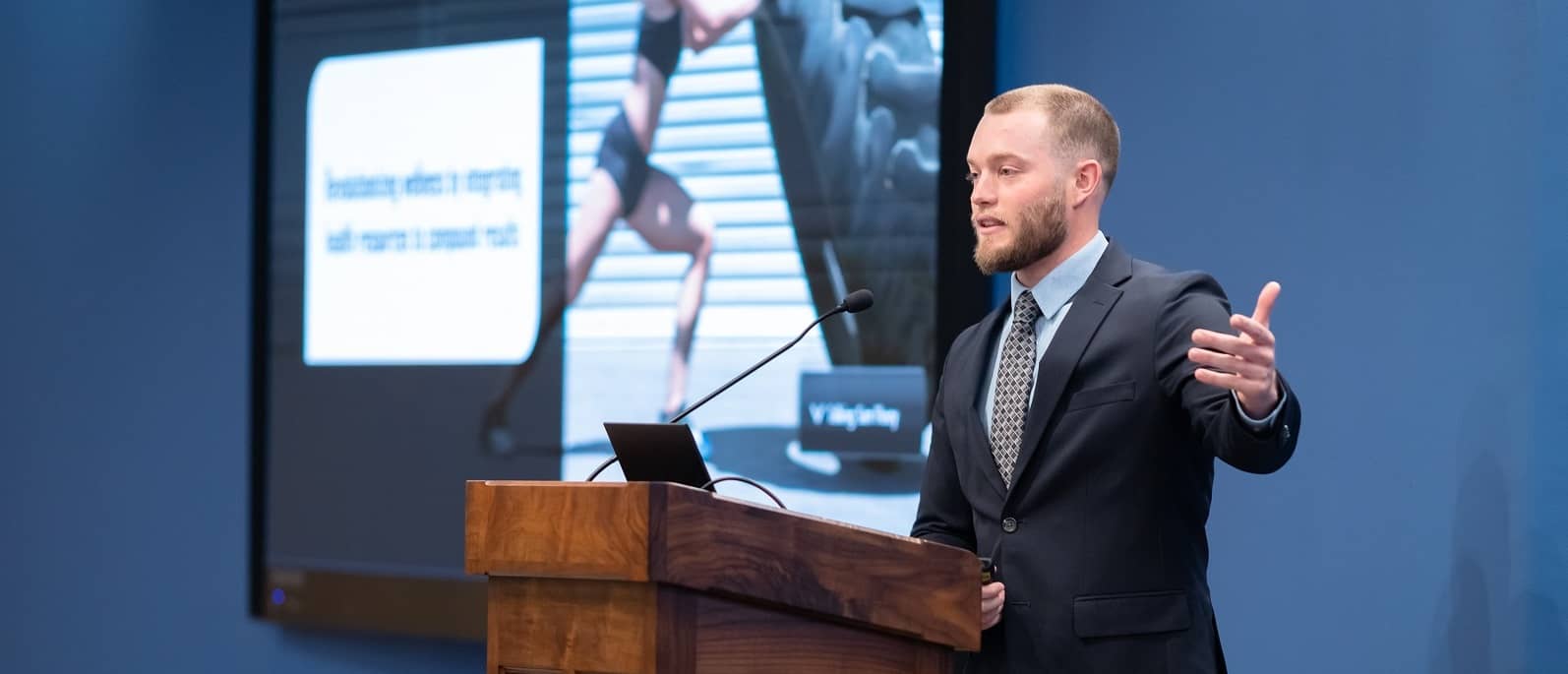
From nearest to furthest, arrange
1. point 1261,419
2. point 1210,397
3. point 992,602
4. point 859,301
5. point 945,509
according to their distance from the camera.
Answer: point 1261,419
point 1210,397
point 992,602
point 859,301
point 945,509

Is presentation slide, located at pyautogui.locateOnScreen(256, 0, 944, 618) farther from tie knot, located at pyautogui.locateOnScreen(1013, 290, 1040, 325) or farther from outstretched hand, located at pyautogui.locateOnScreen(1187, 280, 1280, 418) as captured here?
outstretched hand, located at pyautogui.locateOnScreen(1187, 280, 1280, 418)

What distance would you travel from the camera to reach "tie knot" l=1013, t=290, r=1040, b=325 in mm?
2082

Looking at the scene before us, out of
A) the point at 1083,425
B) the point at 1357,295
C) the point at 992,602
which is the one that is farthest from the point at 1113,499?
the point at 1357,295

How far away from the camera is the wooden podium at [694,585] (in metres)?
1.52

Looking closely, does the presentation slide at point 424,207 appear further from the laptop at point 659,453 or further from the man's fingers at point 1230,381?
the man's fingers at point 1230,381

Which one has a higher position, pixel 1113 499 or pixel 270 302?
pixel 270 302

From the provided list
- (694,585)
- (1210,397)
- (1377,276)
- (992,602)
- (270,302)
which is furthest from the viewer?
(270,302)

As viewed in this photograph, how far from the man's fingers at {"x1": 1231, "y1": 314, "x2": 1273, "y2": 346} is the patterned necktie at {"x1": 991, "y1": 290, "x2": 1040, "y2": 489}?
1.38 ft

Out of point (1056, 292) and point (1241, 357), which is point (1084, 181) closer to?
point (1056, 292)

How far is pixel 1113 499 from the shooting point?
190cm

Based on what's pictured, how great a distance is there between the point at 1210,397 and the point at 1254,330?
0.20m

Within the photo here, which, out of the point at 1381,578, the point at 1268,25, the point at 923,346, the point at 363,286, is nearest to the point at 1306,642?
the point at 1381,578

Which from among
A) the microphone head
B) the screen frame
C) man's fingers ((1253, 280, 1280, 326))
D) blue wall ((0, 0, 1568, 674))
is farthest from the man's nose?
the screen frame

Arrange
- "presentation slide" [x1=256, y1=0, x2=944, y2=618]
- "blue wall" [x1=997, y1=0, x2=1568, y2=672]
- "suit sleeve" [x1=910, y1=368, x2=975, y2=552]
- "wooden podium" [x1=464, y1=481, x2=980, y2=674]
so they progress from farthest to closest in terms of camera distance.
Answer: "presentation slide" [x1=256, y1=0, x2=944, y2=618]
"blue wall" [x1=997, y1=0, x2=1568, y2=672]
"suit sleeve" [x1=910, y1=368, x2=975, y2=552]
"wooden podium" [x1=464, y1=481, x2=980, y2=674]
